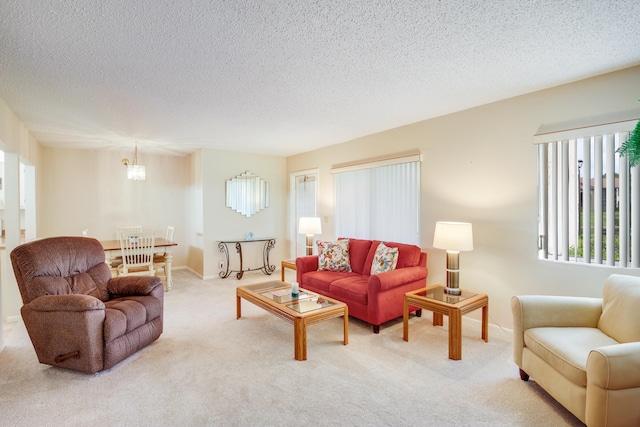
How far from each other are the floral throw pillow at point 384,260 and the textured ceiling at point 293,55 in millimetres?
1620

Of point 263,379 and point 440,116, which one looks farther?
point 440,116

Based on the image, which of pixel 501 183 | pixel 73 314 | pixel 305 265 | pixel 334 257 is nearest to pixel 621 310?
pixel 501 183

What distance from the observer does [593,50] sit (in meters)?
2.20

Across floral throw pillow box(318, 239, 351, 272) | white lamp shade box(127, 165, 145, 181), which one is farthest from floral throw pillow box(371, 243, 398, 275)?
white lamp shade box(127, 165, 145, 181)

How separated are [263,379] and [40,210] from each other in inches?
200

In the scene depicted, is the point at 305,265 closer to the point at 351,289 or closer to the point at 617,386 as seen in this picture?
the point at 351,289

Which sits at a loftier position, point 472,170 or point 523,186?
point 472,170

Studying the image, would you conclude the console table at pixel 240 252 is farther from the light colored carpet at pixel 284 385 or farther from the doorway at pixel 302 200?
the light colored carpet at pixel 284 385

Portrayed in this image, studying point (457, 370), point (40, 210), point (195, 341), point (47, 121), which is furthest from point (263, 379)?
point (40, 210)

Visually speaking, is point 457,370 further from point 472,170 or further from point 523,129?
point 523,129

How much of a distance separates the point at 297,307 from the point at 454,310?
140cm

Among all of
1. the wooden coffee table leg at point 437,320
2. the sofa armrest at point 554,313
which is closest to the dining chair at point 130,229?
the wooden coffee table leg at point 437,320

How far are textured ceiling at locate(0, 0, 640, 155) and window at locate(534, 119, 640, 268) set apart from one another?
579 millimetres

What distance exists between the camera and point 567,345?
1937mm
